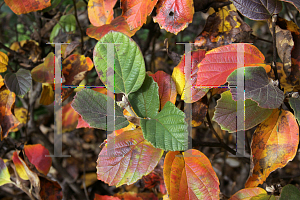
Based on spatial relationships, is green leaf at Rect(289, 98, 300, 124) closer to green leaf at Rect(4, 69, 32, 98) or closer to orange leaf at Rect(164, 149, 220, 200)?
orange leaf at Rect(164, 149, 220, 200)

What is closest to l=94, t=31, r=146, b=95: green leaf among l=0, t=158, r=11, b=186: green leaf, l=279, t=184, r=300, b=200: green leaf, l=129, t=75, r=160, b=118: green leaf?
l=129, t=75, r=160, b=118: green leaf

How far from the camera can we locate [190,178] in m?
0.48

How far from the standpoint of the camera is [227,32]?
23.3 inches

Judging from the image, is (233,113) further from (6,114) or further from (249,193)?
(6,114)

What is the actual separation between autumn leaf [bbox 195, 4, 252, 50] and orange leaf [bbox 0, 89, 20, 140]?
1.67ft

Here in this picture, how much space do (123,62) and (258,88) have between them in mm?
245

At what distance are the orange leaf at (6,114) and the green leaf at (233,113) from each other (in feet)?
1.65

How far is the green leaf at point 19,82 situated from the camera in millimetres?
606

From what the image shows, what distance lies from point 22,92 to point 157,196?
0.51 m

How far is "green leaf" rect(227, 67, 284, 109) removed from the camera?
0.39m

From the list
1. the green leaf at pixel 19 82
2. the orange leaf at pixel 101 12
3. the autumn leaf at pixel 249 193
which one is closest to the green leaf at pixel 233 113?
the autumn leaf at pixel 249 193

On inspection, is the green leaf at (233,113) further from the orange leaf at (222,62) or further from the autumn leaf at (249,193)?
the autumn leaf at (249,193)

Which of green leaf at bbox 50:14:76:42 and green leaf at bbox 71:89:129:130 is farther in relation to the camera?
green leaf at bbox 50:14:76:42

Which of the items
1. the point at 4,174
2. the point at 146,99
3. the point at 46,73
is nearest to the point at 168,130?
the point at 146,99
